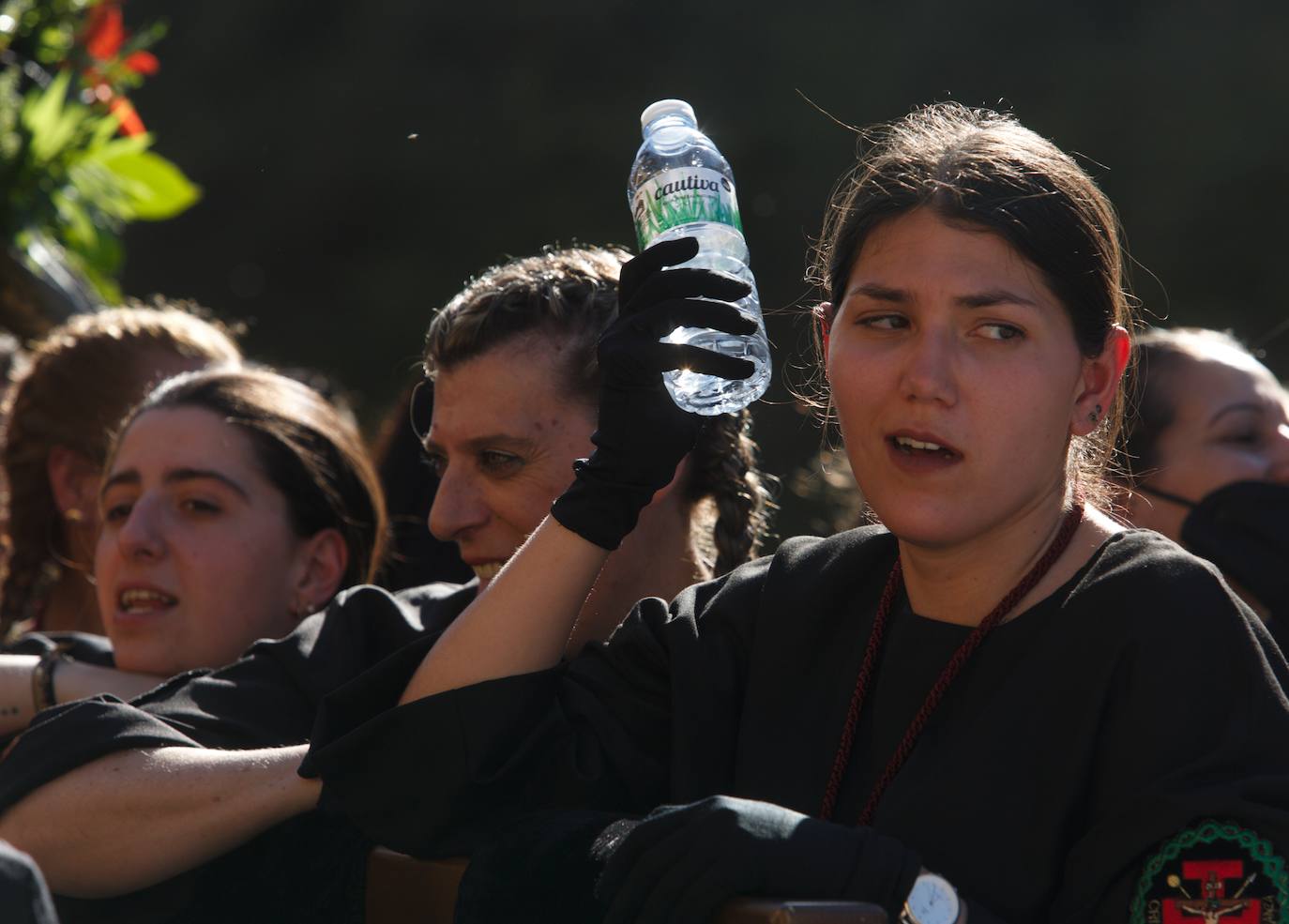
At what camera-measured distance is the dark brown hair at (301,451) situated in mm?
3014

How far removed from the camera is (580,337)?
2.55 meters

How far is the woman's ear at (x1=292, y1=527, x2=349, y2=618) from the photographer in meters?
2.99

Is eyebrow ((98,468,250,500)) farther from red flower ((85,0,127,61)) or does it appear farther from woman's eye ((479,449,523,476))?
red flower ((85,0,127,61))

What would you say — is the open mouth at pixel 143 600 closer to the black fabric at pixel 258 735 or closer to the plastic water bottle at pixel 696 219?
the black fabric at pixel 258 735

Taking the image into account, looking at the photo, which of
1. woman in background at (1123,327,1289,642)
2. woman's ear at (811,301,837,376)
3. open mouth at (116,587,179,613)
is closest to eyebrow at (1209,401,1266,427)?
woman in background at (1123,327,1289,642)

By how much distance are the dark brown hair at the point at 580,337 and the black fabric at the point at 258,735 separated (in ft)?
1.31

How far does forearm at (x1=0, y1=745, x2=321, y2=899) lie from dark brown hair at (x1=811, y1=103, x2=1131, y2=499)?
103 centimetres

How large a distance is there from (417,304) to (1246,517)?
9.19m

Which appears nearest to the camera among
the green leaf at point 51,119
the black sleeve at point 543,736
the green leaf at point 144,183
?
the black sleeve at point 543,736

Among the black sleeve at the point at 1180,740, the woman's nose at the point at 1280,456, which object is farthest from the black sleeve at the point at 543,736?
the woman's nose at the point at 1280,456

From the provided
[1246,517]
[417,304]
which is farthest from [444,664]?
[417,304]

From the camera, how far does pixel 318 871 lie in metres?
2.11

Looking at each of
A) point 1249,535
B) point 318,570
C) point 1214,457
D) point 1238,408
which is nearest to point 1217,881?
point 1249,535

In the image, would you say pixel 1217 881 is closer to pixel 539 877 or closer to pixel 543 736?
pixel 539 877
